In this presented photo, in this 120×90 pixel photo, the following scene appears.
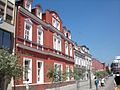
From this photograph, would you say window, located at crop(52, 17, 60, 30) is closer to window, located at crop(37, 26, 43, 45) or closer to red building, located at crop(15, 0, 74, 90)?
red building, located at crop(15, 0, 74, 90)

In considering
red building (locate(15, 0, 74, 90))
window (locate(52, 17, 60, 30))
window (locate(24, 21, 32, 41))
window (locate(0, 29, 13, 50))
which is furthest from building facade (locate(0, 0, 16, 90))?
window (locate(52, 17, 60, 30))

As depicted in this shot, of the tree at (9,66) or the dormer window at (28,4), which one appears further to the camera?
the dormer window at (28,4)

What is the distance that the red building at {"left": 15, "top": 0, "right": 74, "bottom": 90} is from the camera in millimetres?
26562

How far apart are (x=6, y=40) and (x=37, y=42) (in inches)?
298

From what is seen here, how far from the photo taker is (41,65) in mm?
32219

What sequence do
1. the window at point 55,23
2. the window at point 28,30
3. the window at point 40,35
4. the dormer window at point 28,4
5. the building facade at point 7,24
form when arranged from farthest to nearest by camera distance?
the window at point 55,23 → the window at point 40,35 → the dormer window at point 28,4 → the window at point 28,30 → the building facade at point 7,24

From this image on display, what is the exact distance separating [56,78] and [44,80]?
4001 millimetres

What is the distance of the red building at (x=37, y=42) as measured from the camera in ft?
87.1

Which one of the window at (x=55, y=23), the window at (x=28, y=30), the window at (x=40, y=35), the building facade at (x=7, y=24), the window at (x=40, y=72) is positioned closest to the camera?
the building facade at (x=7, y=24)

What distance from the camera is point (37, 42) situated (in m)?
30.7

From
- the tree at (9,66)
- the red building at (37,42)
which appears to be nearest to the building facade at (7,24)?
the red building at (37,42)

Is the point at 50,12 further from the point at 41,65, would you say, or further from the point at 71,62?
the point at 71,62

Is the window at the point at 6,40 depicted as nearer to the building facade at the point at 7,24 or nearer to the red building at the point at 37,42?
the building facade at the point at 7,24

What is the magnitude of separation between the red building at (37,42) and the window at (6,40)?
3.59 ft
